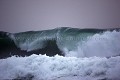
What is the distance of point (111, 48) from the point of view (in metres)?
1.78

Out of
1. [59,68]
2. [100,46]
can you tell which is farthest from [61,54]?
[100,46]

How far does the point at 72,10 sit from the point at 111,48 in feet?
1.75

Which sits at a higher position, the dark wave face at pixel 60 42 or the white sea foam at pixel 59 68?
the dark wave face at pixel 60 42

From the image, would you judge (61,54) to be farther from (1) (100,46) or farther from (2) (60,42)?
(1) (100,46)

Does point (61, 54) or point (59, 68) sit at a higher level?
point (61, 54)

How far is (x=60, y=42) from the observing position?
1.95 m

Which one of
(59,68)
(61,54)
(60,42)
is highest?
(60,42)

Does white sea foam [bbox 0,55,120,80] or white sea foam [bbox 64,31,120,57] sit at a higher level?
white sea foam [bbox 64,31,120,57]

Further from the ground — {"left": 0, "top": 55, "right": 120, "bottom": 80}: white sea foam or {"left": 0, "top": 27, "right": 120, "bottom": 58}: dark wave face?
{"left": 0, "top": 27, "right": 120, "bottom": 58}: dark wave face

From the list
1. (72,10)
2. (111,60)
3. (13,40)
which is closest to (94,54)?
(111,60)

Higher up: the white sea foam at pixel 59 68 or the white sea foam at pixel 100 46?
the white sea foam at pixel 100 46

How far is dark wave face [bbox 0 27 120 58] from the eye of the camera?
5.98 ft

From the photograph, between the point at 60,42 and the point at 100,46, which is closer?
the point at 100,46

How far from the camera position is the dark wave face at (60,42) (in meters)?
1.82
